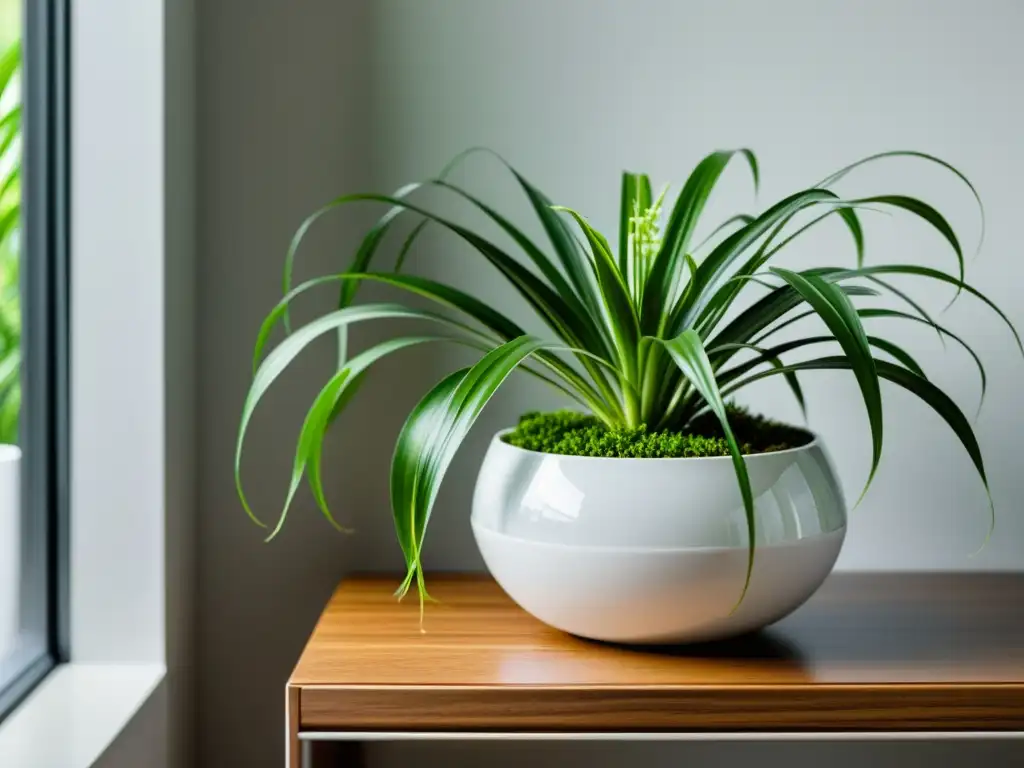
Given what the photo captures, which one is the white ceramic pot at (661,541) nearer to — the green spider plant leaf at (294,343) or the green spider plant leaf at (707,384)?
the green spider plant leaf at (707,384)

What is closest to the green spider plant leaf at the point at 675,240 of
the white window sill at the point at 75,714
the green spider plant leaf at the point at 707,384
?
the green spider plant leaf at the point at 707,384

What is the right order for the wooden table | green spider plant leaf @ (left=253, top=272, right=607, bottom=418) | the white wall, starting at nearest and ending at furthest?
the wooden table, green spider plant leaf @ (left=253, top=272, right=607, bottom=418), the white wall

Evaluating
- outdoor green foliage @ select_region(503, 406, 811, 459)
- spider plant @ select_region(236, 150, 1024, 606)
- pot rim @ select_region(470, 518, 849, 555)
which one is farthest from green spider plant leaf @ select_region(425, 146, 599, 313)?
pot rim @ select_region(470, 518, 849, 555)

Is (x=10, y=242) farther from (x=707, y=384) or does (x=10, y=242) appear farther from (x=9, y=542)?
(x=707, y=384)

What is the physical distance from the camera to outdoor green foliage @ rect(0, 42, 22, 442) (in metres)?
1.02

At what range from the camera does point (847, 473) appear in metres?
1.29

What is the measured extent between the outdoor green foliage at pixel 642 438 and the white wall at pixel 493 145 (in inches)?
10.1

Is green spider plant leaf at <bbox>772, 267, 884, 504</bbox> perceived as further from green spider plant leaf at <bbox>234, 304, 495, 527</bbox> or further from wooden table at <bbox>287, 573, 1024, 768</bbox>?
green spider plant leaf at <bbox>234, 304, 495, 527</bbox>

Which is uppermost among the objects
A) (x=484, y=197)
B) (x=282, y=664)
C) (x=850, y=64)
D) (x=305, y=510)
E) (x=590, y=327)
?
(x=850, y=64)

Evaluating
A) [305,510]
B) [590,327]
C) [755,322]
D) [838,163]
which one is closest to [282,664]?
[305,510]

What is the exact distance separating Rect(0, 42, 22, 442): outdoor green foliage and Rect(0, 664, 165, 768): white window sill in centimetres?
26

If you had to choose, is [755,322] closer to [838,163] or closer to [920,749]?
[838,163]

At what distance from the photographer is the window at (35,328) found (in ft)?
3.41

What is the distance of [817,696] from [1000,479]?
58 cm
